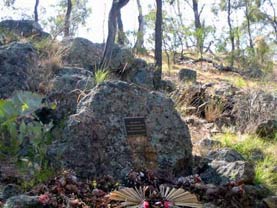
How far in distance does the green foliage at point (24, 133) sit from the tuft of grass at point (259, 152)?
6.60 feet

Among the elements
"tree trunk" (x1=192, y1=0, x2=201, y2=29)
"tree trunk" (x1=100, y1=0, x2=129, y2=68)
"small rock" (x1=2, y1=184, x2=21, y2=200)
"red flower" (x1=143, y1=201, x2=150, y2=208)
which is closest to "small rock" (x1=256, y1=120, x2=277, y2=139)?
"tree trunk" (x1=100, y1=0, x2=129, y2=68)

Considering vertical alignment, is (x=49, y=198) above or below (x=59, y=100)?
below

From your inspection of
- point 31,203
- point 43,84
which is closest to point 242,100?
point 43,84

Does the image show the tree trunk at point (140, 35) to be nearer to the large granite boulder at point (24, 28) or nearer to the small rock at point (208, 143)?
the large granite boulder at point (24, 28)

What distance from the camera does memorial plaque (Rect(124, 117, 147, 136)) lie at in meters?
4.47

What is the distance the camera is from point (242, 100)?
784 cm

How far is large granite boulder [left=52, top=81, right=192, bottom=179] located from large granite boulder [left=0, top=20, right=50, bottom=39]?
4.96m

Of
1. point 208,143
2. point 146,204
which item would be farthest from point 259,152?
point 146,204

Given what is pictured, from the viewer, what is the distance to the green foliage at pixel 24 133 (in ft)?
11.8

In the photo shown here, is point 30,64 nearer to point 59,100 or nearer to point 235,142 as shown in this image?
point 59,100

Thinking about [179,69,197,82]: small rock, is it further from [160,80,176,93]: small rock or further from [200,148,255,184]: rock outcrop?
[200,148,255,184]: rock outcrop

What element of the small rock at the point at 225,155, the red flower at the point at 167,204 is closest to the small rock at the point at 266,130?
the small rock at the point at 225,155

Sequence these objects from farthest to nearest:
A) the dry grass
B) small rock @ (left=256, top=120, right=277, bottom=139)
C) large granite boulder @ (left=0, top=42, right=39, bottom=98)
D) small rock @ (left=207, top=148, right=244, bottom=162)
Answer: the dry grass < small rock @ (left=256, top=120, right=277, bottom=139) < large granite boulder @ (left=0, top=42, right=39, bottom=98) < small rock @ (left=207, top=148, right=244, bottom=162)

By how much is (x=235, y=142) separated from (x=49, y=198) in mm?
3242
